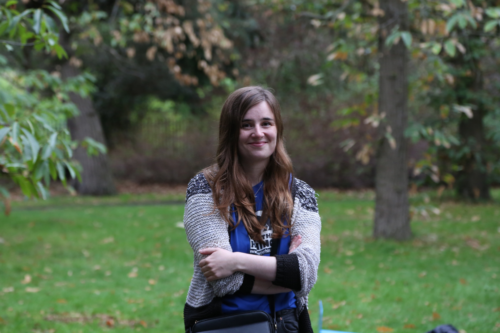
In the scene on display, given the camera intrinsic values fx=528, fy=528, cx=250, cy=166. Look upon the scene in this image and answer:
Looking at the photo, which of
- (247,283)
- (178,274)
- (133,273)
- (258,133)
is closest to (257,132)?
(258,133)

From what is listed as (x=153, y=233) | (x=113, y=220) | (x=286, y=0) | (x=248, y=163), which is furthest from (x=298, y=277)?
(x=113, y=220)

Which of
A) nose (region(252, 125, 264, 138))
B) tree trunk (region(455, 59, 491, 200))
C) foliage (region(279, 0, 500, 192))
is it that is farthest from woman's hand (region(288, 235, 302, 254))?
tree trunk (region(455, 59, 491, 200))

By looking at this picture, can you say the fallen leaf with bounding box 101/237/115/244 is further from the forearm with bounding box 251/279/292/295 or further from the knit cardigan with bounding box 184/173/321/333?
the forearm with bounding box 251/279/292/295

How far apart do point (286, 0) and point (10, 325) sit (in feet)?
24.7

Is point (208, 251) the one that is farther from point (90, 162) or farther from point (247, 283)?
point (90, 162)

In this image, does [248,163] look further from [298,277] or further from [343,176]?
[343,176]

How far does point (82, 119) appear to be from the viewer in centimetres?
1597

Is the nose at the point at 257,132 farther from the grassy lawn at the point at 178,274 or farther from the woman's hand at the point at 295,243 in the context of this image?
the grassy lawn at the point at 178,274

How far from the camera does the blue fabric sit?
2.13m

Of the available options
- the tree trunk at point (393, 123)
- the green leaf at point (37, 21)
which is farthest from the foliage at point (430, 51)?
the green leaf at point (37, 21)

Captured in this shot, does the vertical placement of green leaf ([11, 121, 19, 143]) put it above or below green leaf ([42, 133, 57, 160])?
above

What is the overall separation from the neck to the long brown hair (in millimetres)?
32

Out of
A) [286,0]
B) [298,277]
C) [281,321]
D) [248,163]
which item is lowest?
[281,321]

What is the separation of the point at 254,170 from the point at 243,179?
0.37ft
